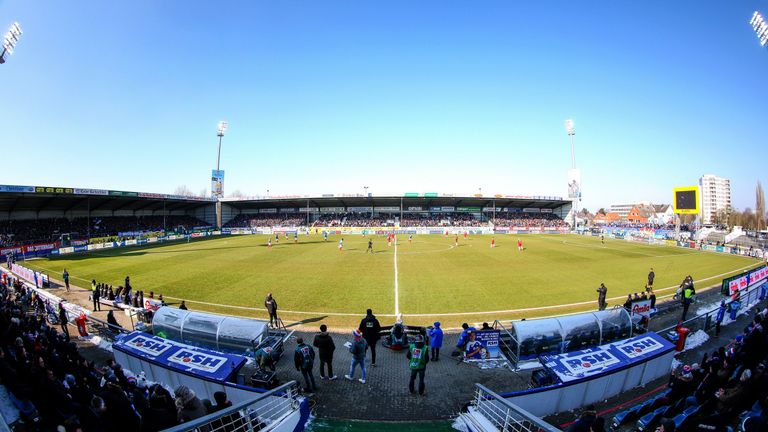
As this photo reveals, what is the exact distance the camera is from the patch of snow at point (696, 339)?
1140 centimetres

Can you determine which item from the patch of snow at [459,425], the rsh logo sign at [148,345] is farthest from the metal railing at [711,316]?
the rsh logo sign at [148,345]

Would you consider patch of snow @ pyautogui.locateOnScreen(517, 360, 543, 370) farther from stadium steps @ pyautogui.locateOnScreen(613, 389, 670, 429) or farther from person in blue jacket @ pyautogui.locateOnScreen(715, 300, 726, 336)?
person in blue jacket @ pyautogui.locateOnScreen(715, 300, 726, 336)

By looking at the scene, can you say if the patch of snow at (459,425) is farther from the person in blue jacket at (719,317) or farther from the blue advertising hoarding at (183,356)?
the person in blue jacket at (719,317)

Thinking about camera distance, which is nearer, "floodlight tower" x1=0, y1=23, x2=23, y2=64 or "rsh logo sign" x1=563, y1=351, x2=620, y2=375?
"rsh logo sign" x1=563, y1=351, x2=620, y2=375

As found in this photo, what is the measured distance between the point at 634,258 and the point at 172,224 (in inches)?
3014

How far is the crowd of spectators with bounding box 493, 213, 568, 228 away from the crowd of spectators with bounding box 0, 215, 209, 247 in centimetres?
6864

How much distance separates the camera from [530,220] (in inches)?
2940

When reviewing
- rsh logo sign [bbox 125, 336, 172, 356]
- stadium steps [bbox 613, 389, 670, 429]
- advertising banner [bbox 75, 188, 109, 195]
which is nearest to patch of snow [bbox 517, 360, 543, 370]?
stadium steps [bbox 613, 389, 670, 429]

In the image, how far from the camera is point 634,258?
1272 inches

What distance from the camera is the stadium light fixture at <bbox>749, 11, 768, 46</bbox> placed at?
2291 cm

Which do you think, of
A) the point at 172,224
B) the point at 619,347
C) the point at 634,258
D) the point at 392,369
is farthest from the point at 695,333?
the point at 172,224

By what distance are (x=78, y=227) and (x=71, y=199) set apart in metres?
4.87

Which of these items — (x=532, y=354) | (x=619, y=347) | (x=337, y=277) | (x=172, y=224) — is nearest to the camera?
(x=619, y=347)

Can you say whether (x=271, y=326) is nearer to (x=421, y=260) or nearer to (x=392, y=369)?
(x=392, y=369)
